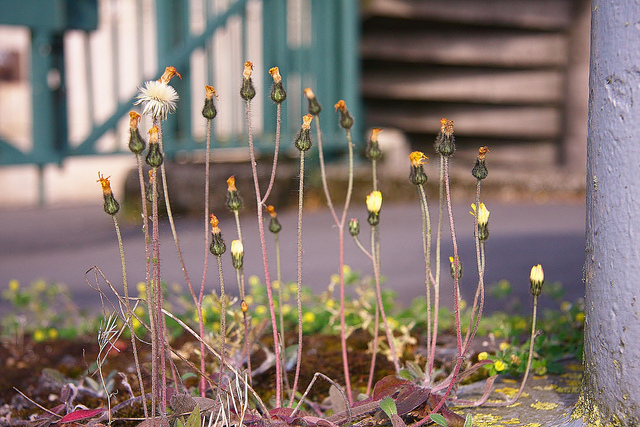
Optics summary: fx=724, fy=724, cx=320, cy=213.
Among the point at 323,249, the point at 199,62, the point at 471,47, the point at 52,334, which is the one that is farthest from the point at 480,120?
the point at 52,334

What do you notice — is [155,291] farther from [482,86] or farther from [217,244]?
[482,86]

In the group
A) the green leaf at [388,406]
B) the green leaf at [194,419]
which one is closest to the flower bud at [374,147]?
the green leaf at [388,406]

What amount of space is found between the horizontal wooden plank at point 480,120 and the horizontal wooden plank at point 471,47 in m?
0.41

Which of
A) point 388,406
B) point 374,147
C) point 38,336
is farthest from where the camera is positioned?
point 38,336

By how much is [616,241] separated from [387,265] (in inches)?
101

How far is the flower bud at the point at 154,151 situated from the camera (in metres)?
1.04

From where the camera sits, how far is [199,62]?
6.01 m

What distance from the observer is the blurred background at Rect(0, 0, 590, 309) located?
387 cm

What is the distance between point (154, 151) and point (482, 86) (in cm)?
539

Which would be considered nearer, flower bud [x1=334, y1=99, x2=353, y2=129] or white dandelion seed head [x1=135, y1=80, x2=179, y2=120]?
white dandelion seed head [x1=135, y1=80, x2=179, y2=120]

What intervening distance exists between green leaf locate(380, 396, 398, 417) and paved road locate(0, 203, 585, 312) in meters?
1.54

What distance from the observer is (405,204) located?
5438 millimetres

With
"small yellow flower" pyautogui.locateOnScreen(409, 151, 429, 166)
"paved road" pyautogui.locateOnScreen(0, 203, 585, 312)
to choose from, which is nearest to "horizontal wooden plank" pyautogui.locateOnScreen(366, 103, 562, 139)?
"paved road" pyautogui.locateOnScreen(0, 203, 585, 312)

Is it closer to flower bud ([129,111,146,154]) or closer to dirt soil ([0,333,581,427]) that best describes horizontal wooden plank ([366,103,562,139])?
dirt soil ([0,333,581,427])
